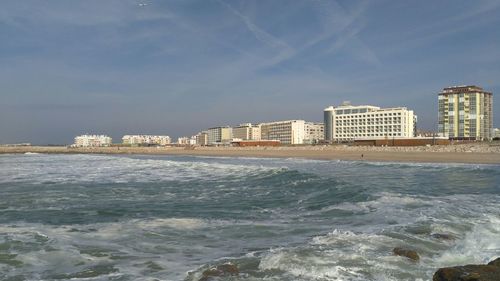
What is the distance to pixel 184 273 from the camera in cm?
596

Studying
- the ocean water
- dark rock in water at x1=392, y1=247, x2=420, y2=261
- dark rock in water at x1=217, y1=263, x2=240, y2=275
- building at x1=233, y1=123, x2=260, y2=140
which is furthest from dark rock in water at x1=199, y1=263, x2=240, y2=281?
building at x1=233, y1=123, x2=260, y2=140

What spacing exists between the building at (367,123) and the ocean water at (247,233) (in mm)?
100719

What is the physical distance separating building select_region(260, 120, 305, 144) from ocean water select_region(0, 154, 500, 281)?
14045cm

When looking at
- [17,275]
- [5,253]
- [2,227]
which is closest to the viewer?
[17,275]

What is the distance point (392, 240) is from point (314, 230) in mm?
1684

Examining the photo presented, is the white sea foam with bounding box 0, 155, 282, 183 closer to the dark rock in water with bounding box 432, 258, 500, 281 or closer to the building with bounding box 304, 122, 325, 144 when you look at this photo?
the dark rock in water with bounding box 432, 258, 500, 281

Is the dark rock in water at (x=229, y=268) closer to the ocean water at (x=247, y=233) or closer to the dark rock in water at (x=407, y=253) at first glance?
the ocean water at (x=247, y=233)

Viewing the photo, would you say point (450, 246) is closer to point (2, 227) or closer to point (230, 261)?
point (230, 261)

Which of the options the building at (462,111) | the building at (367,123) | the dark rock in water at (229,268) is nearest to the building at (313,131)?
the building at (367,123)

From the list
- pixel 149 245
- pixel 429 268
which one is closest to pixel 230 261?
pixel 149 245

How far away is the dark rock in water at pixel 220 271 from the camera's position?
223 inches

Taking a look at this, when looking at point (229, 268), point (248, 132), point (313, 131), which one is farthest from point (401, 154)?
point (248, 132)

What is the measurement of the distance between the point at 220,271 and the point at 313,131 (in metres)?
163

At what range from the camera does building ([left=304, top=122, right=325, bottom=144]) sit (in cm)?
16162
